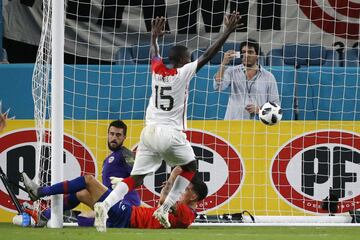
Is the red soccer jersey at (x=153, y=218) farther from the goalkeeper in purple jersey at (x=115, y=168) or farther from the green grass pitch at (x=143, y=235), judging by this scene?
the green grass pitch at (x=143, y=235)

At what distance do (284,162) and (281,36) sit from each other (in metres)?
3.45

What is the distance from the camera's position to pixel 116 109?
13.1 meters

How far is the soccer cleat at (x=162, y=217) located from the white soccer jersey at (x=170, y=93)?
86 centimetres

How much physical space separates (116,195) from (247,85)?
12.0 ft

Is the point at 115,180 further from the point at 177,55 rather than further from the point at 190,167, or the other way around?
the point at 177,55

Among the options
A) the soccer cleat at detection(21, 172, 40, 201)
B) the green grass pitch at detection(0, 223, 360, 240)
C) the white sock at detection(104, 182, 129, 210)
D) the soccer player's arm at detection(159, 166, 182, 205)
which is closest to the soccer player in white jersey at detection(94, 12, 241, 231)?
the white sock at detection(104, 182, 129, 210)

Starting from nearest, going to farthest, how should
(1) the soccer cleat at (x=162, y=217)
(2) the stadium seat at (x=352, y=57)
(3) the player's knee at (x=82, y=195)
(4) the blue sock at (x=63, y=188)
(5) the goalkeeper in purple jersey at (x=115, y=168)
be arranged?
(1) the soccer cleat at (x=162, y=217) < (4) the blue sock at (x=63, y=188) < (3) the player's knee at (x=82, y=195) < (5) the goalkeeper in purple jersey at (x=115, y=168) < (2) the stadium seat at (x=352, y=57)

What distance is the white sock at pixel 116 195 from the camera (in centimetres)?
1005

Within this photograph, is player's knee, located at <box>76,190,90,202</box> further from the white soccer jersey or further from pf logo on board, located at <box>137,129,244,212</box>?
pf logo on board, located at <box>137,129,244,212</box>

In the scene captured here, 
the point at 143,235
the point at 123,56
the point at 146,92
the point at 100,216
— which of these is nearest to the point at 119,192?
the point at 100,216

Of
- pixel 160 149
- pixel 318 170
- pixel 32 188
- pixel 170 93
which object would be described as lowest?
pixel 32 188

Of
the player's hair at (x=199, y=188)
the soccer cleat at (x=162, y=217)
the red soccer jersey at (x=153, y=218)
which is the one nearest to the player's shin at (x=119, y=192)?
the soccer cleat at (x=162, y=217)

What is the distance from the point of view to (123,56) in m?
14.5

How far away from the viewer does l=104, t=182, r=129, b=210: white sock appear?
10047 millimetres
